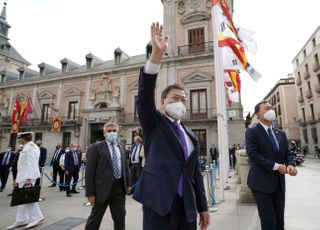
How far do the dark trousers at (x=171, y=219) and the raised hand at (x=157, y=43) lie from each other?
1.06 meters

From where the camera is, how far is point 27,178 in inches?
157

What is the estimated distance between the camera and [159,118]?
1.67 metres

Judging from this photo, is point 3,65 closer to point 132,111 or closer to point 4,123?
point 4,123

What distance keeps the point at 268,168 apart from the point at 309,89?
116 feet

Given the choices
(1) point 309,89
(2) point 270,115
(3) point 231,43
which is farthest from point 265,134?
(1) point 309,89

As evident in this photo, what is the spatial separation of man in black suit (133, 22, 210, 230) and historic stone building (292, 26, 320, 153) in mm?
32839

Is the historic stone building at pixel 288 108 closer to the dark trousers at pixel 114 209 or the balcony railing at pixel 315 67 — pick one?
the balcony railing at pixel 315 67

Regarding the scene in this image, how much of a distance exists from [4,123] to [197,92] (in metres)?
23.1

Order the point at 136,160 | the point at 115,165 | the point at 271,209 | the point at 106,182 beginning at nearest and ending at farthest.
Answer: the point at 271,209, the point at 106,182, the point at 115,165, the point at 136,160

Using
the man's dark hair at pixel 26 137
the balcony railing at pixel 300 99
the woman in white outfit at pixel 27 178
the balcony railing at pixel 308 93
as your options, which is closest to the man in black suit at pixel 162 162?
the woman in white outfit at pixel 27 178

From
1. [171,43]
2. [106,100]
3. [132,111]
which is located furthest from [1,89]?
[171,43]

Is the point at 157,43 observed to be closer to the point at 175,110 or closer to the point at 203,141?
the point at 175,110

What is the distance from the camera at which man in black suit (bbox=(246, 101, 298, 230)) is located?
245 centimetres

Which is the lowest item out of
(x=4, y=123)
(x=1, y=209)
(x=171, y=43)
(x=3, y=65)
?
(x=1, y=209)
